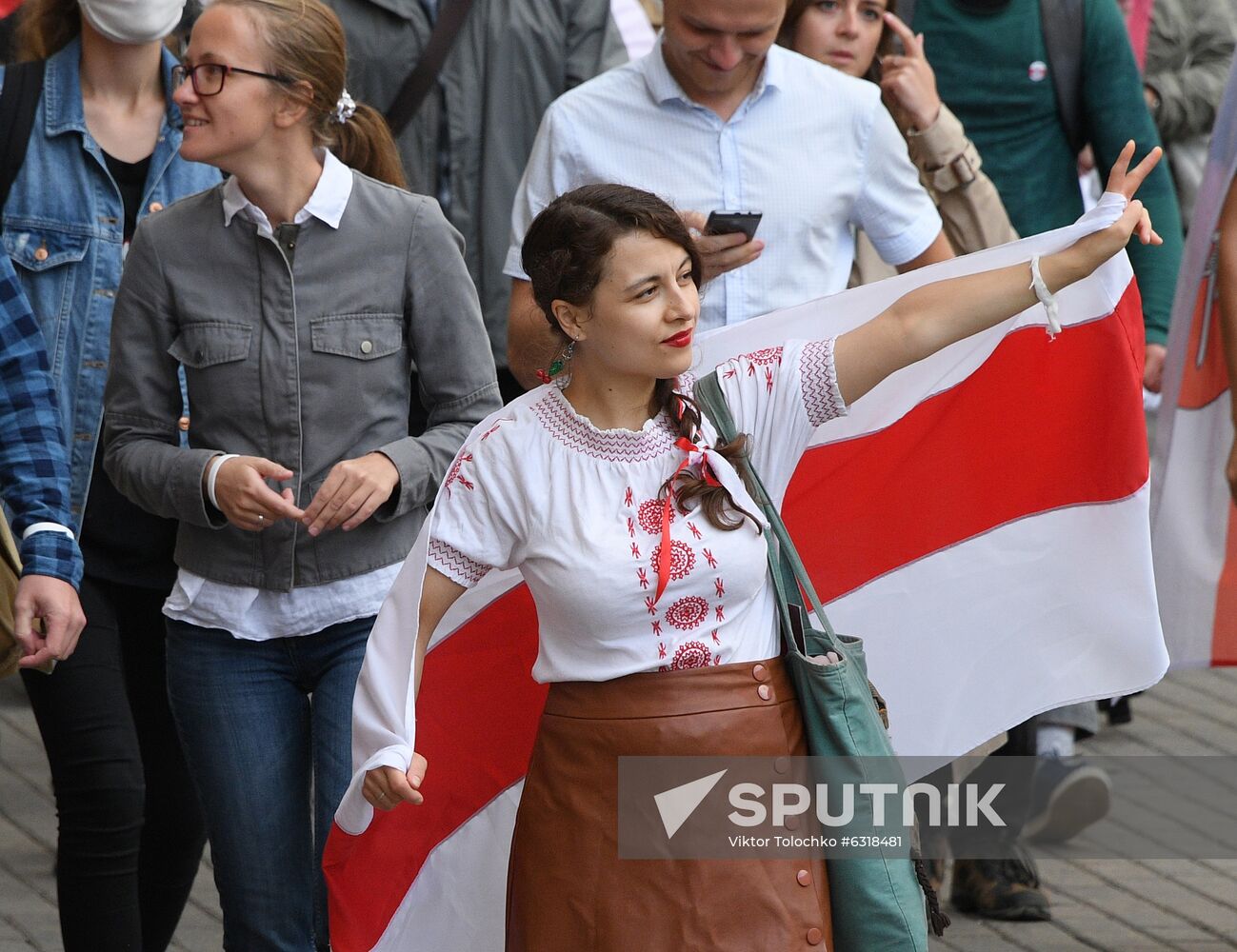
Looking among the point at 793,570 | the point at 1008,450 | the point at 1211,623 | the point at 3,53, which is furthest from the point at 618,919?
the point at 3,53

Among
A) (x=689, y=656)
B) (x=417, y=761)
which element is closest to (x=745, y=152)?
(x=689, y=656)

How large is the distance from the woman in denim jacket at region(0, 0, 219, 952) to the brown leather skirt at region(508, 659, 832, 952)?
122 centimetres

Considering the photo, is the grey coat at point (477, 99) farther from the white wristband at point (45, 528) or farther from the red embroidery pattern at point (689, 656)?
the red embroidery pattern at point (689, 656)

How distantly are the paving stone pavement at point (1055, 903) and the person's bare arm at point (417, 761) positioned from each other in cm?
220

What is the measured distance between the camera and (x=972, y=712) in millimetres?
4238

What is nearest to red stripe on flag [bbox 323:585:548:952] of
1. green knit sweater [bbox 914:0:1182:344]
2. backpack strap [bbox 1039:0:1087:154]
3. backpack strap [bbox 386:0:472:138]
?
backpack strap [bbox 386:0:472:138]

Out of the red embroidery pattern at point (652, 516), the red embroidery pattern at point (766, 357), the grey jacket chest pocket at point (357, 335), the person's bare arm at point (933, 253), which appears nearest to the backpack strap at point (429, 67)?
the person's bare arm at point (933, 253)

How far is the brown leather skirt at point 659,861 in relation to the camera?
3346 millimetres

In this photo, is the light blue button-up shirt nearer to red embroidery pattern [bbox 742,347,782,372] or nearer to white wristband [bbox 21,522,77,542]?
red embroidery pattern [bbox 742,347,782,372]

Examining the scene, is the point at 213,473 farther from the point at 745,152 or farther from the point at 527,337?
the point at 745,152

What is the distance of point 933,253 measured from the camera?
16.2 feet

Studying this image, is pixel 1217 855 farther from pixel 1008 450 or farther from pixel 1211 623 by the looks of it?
pixel 1008 450

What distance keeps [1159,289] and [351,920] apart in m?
3.11

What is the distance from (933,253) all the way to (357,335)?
1.55 metres
